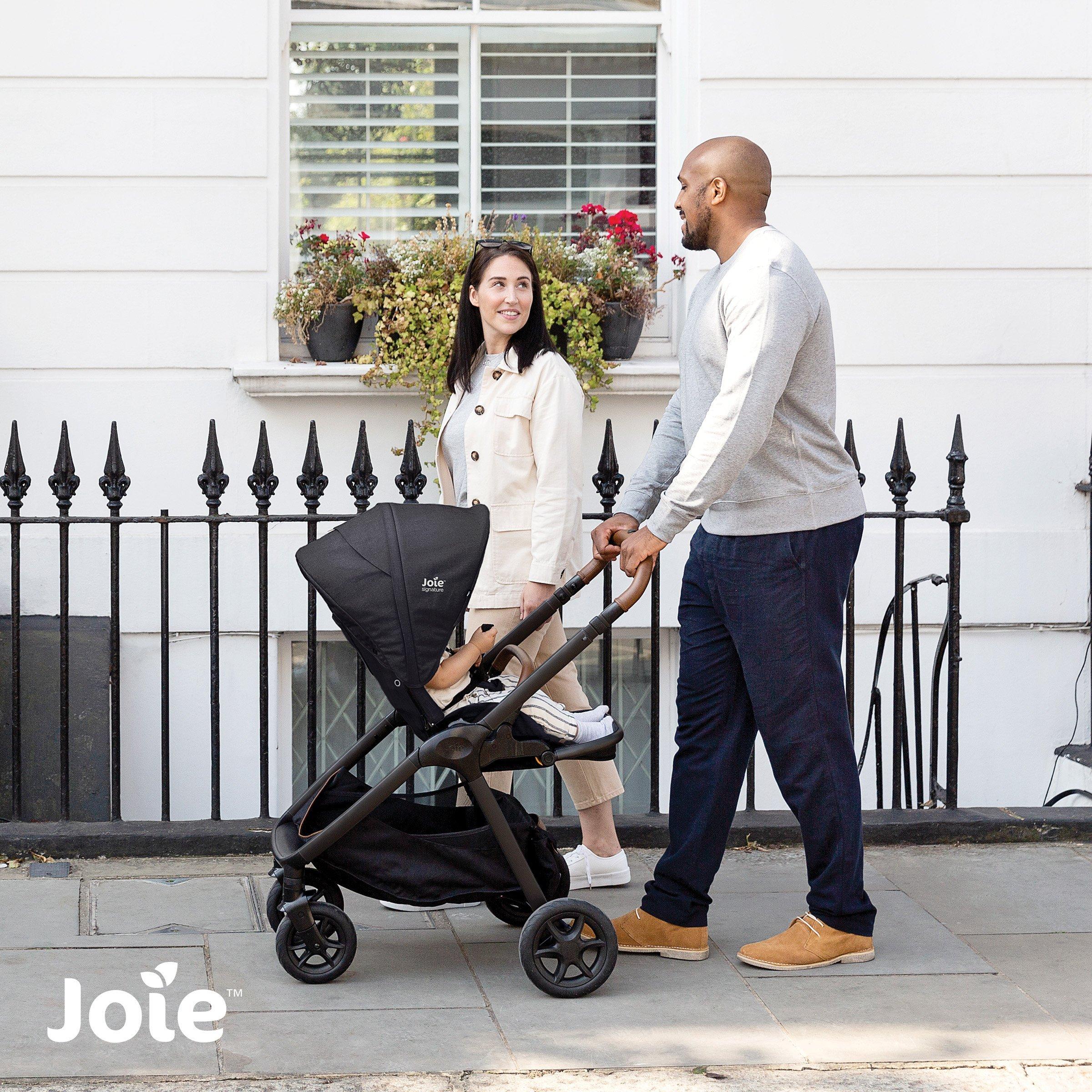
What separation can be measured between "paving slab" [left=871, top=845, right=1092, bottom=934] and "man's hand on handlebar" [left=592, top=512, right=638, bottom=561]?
143 centimetres

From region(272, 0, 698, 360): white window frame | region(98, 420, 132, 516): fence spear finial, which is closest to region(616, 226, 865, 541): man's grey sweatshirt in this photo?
region(98, 420, 132, 516): fence spear finial

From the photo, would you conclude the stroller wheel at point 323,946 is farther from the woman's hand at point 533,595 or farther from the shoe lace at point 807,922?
the shoe lace at point 807,922

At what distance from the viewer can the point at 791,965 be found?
11.0ft

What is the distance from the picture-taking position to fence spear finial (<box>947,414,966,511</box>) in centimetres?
440

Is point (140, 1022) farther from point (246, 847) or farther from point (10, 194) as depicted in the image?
point (10, 194)

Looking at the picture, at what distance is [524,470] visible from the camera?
3.79 m

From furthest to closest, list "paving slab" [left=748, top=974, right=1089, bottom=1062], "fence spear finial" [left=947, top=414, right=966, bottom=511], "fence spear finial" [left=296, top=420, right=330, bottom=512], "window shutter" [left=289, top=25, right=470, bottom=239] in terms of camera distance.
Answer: "window shutter" [left=289, top=25, right=470, bottom=239], "fence spear finial" [left=947, top=414, right=966, bottom=511], "fence spear finial" [left=296, top=420, right=330, bottom=512], "paving slab" [left=748, top=974, right=1089, bottom=1062]

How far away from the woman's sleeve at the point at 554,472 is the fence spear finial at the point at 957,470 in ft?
4.41

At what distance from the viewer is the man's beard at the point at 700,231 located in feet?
10.7

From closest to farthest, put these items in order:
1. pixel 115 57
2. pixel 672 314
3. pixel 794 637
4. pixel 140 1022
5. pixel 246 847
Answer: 1. pixel 140 1022
2. pixel 794 637
3. pixel 246 847
4. pixel 115 57
5. pixel 672 314

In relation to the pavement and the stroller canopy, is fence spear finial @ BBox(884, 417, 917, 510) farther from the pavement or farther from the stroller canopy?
the stroller canopy

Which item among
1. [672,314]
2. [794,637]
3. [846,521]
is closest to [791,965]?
[794,637]

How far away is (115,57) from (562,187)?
197 cm

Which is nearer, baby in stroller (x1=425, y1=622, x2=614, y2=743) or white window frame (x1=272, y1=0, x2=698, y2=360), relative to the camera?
baby in stroller (x1=425, y1=622, x2=614, y2=743)
